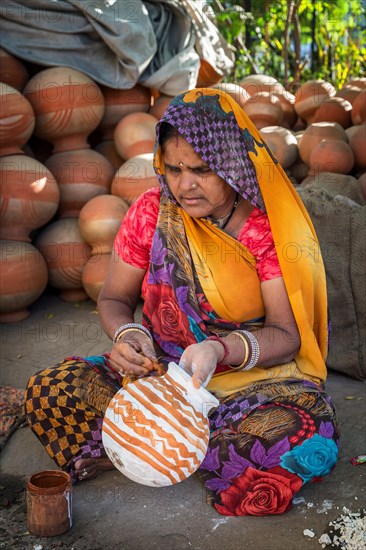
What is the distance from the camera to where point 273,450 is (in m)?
2.29

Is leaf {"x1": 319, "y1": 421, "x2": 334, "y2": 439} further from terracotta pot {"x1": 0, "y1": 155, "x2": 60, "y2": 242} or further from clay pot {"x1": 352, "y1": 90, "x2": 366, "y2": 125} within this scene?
clay pot {"x1": 352, "y1": 90, "x2": 366, "y2": 125}

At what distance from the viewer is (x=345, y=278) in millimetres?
3545

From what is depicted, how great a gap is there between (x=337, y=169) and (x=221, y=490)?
2.42 m

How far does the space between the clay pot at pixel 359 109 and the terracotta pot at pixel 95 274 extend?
1.90m

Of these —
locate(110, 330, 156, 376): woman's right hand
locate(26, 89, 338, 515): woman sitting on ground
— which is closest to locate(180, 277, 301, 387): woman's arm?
locate(26, 89, 338, 515): woman sitting on ground

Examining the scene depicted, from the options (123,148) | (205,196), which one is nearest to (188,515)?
(205,196)

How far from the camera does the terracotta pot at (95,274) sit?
443 cm

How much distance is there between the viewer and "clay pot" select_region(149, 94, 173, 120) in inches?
199

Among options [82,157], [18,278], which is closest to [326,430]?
[18,278]

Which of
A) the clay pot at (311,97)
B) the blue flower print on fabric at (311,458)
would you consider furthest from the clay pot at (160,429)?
the clay pot at (311,97)

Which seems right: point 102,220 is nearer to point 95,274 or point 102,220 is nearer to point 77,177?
point 95,274

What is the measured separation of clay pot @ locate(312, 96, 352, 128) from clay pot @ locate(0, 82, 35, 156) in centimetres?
196

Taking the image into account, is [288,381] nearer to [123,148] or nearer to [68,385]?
[68,385]

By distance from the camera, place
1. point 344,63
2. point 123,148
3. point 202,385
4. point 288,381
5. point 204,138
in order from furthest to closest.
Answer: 1. point 344,63
2. point 123,148
3. point 288,381
4. point 204,138
5. point 202,385
